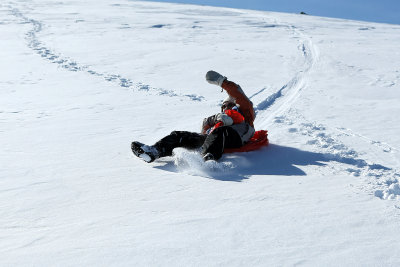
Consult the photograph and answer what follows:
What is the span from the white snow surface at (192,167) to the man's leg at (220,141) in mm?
119

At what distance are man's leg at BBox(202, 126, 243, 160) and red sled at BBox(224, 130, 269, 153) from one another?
0.15 feet

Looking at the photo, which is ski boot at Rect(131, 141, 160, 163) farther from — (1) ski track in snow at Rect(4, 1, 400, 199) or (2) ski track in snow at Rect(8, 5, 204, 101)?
(2) ski track in snow at Rect(8, 5, 204, 101)

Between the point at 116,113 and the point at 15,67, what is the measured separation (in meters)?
4.75

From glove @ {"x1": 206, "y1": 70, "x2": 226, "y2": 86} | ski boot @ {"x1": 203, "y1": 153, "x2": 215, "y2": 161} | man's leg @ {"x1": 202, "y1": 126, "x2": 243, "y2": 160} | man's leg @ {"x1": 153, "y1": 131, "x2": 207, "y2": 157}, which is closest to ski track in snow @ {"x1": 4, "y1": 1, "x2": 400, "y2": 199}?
ski boot @ {"x1": 203, "y1": 153, "x2": 215, "y2": 161}

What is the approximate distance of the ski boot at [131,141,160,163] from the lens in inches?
137

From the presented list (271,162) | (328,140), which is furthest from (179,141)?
(328,140)

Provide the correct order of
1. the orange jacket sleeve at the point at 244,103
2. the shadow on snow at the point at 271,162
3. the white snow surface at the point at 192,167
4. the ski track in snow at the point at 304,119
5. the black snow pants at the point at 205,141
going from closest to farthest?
the white snow surface at the point at 192,167
the ski track in snow at the point at 304,119
the shadow on snow at the point at 271,162
the black snow pants at the point at 205,141
the orange jacket sleeve at the point at 244,103

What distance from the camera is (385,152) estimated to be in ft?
12.8

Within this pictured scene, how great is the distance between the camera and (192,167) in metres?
3.30

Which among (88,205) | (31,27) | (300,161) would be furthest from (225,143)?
(31,27)

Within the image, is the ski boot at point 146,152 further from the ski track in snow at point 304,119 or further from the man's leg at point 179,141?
the ski track in snow at point 304,119

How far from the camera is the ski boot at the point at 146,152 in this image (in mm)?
3471

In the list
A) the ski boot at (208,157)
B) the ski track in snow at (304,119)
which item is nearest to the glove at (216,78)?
the ski track in snow at (304,119)

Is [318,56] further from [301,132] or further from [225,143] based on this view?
[225,143]
